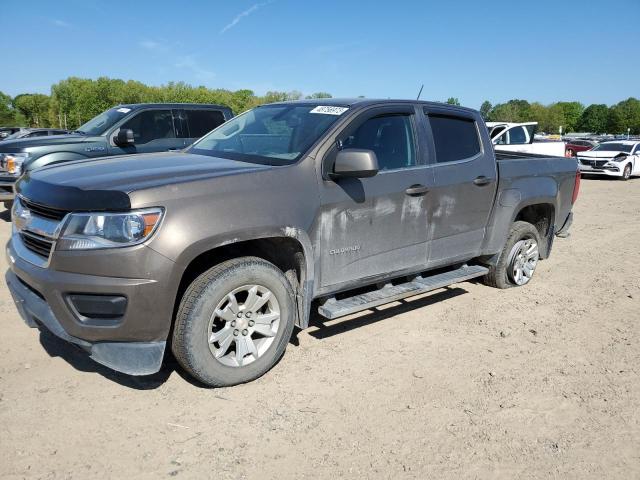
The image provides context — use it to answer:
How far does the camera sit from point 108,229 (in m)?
2.74

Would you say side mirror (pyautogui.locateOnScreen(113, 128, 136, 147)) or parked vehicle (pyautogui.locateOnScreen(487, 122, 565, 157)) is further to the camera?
parked vehicle (pyautogui.locateOnScreen(487, 122, 565, 157))

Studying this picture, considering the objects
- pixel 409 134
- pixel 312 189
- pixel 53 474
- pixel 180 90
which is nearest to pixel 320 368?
pixel 312 189

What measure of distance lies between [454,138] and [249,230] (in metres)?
2.40

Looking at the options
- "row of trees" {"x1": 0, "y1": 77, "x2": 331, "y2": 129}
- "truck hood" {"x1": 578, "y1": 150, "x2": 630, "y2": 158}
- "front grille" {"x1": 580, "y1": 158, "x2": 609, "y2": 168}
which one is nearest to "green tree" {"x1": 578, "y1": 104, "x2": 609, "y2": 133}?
"row of trees" {"x1": 0, "y1": 77, "x2": 331, "y2": 129}

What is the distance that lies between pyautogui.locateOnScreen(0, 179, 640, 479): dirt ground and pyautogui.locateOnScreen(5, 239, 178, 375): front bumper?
0.38 metres

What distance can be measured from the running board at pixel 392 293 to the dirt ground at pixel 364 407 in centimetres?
36

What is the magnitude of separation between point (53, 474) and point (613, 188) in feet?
60.6

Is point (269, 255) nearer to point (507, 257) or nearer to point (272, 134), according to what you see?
point (272, 134)

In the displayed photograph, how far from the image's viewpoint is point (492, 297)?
5262 millimetres

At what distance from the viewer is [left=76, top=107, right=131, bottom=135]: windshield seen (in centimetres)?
867

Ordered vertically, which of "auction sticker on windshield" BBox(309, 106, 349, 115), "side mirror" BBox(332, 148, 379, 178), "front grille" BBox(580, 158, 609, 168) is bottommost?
"front grille" BBox(580, 158, 609, 168)

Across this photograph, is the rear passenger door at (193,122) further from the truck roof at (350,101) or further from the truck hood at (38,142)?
the truck roof at (350,101)

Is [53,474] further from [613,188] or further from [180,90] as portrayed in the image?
[180,90]

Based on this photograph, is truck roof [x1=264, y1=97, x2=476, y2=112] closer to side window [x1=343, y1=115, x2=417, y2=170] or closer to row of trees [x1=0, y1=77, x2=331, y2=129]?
side window [x1=343, y1=115, x2=417, y2=170]
